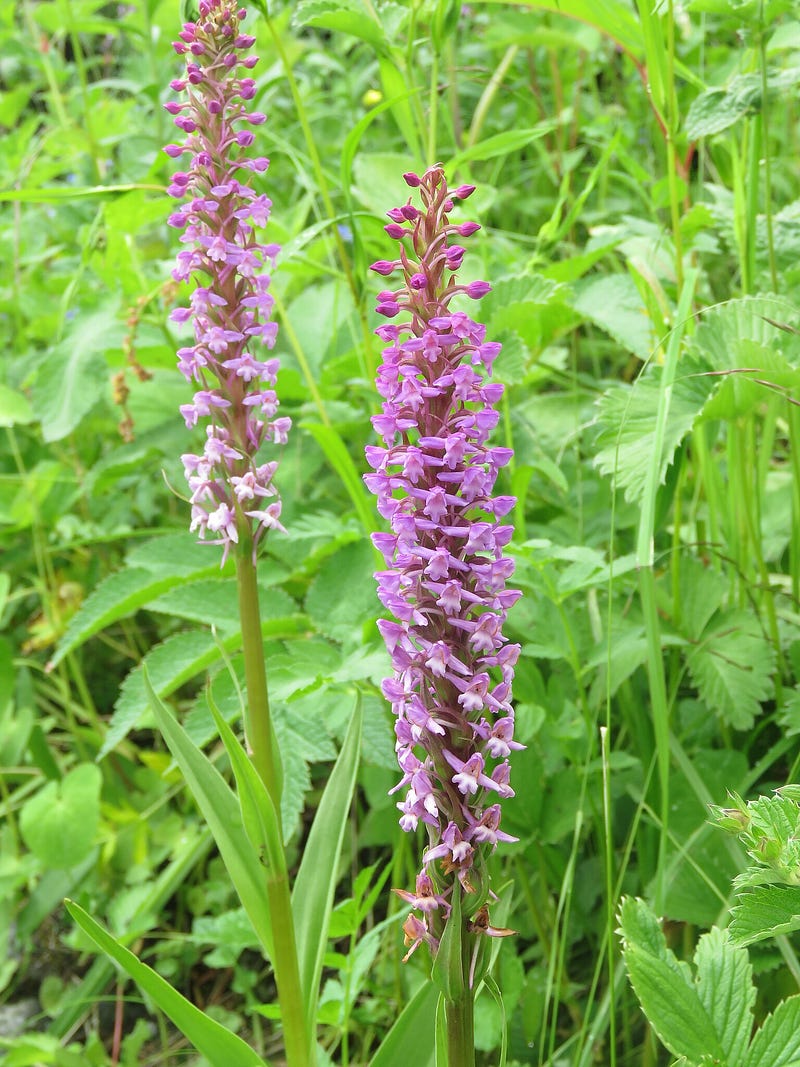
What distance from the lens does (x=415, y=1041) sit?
4.40 ft

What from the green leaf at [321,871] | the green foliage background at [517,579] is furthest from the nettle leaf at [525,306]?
the green leaf at [321,871]

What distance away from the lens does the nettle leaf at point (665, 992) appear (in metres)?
1.14

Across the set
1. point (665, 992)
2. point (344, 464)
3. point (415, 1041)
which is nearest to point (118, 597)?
point (344, 464)

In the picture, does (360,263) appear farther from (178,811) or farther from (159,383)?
(178,811)

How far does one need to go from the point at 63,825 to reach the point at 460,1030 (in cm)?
137

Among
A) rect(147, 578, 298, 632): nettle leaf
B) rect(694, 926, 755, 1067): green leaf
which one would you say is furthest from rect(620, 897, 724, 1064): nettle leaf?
rect(147, 578, 298, 632): nettle leaf

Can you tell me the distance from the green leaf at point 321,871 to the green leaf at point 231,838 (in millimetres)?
81

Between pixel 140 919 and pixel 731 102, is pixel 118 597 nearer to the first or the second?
pixel 140 919

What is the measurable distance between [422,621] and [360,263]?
953 millimetres

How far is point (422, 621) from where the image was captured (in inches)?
39.1

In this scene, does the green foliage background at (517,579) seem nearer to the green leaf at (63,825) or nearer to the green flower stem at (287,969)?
the green leaf at (63,825)

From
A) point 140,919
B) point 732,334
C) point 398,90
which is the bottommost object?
point 140,919

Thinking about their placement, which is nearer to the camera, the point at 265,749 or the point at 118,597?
the point at 265,749

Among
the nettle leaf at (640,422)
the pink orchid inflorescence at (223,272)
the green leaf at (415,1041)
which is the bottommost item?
the green leaf at (415,1041)
